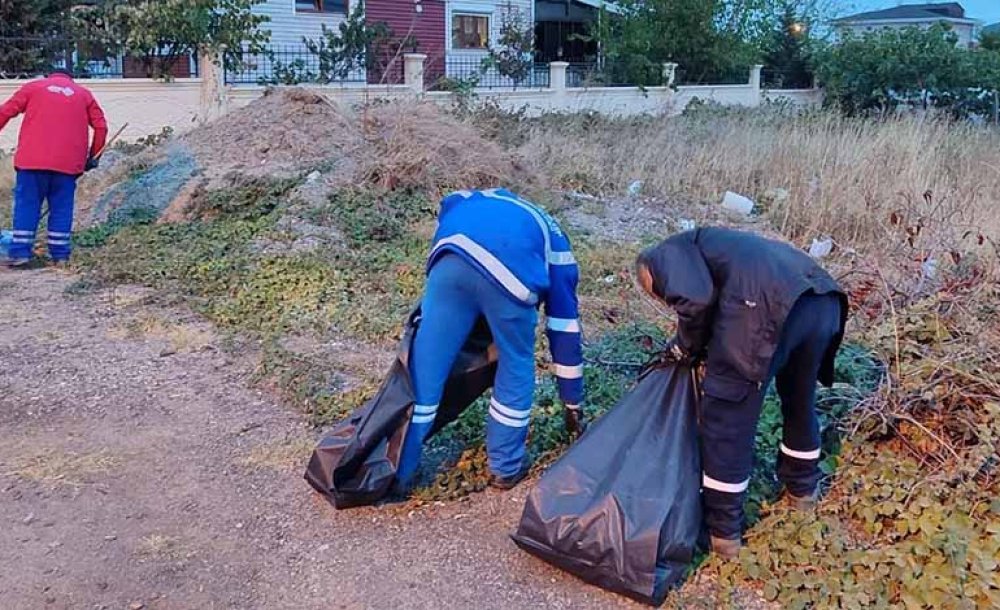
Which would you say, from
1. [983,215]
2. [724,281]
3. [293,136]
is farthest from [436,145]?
[724,281]

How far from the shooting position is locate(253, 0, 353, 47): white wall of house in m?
21.0

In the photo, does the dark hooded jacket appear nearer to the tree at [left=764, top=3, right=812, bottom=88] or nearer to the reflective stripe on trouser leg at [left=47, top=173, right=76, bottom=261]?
the reflective stripe on trouser leg at [left=47, top=173, right=76, bottom=261]

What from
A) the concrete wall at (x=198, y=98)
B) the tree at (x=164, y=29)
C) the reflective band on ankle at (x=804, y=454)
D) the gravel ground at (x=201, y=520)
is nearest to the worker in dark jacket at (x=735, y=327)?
the reflective band on ankle at (x=804, y=454)

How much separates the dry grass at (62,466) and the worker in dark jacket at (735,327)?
254cm

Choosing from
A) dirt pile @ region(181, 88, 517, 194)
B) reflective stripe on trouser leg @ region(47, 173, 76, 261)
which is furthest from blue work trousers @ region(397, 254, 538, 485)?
dirt pile @ region(181, 88, 517, 194)

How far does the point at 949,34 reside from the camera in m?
20.0

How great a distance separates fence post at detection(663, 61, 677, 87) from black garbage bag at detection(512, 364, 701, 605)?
1815 centimetres

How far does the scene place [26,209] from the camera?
25.0 ft

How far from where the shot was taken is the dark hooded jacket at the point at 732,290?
304 cm

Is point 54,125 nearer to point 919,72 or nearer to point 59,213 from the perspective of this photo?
point 59,213

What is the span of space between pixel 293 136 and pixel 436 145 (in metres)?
1.81

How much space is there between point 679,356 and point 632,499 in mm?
544

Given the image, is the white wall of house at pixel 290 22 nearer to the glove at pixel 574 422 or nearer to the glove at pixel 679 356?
the glove at pixel 574 422

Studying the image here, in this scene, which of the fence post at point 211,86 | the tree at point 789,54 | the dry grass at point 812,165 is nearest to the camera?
the dry grass at point 812,165
